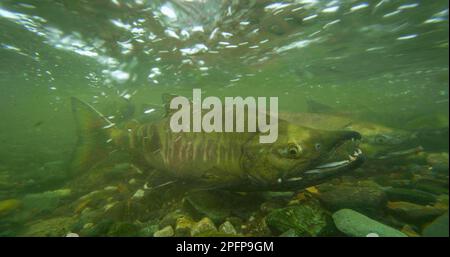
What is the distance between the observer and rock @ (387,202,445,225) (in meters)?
4.08

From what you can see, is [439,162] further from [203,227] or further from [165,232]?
[165,232]

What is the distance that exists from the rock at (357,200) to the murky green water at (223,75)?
2 centimetres

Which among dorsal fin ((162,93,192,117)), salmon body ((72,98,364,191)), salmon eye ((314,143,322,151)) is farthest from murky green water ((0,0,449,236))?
dorsal fin ((162,93,192,117))

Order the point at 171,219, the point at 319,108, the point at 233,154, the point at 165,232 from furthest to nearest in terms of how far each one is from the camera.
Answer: the point at 319,108
the point at 233,154
the point at 171,219
the point at 165,232

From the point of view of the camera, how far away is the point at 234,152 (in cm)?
471

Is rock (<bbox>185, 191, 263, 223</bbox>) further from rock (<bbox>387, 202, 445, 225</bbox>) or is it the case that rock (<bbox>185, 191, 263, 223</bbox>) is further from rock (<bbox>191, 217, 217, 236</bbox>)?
rock (<bbox>387, 202, 445, 225</bbox>)

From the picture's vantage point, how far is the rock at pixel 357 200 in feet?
14.2

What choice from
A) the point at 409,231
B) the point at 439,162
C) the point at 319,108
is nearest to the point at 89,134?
the point at 409,231

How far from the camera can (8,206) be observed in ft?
22.6

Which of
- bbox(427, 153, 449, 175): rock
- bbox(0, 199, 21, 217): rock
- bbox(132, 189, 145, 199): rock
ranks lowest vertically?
bbox(0, 199, 21, 217): rock

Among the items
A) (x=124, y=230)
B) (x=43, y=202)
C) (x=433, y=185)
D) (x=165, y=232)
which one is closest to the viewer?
(x=124, y=230)

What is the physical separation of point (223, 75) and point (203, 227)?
1880cm

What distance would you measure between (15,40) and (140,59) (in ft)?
20.8

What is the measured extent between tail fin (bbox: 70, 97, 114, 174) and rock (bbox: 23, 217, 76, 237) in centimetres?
156
